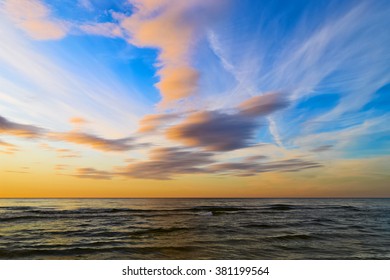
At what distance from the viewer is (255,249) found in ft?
41.0

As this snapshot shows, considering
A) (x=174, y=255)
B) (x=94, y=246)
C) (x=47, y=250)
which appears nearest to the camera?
(x=174, y=255)

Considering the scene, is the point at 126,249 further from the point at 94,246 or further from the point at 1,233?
the point at 1,233

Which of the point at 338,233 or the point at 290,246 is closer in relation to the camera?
the point at 290,246

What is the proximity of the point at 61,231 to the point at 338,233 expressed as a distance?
1868 cm

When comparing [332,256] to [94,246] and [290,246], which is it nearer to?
[290,246]

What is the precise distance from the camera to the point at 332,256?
11500mm

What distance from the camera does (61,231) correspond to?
18.0 meters

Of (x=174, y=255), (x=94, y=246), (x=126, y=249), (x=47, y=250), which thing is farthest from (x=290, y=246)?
(x=47, y=250)
